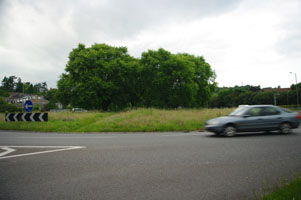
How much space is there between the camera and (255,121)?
10375mm

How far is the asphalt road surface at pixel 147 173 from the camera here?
142 inches

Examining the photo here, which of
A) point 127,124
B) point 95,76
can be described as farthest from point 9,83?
point 127,124

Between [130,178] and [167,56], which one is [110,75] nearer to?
[167,56]

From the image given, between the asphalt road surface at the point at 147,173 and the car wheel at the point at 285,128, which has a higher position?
the car wheel at the point at 285,128

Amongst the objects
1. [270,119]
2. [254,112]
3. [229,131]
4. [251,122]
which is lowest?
[229,131]

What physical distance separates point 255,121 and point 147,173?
26.2 feet

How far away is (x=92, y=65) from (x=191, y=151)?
3054 cm

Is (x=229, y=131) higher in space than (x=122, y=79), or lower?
lower

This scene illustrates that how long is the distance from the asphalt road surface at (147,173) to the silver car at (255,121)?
3.32 meters

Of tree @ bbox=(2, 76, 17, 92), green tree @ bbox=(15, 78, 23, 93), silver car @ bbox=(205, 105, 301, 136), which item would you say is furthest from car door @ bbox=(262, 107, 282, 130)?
tree @ bbox=(2, 76, 17, 92)

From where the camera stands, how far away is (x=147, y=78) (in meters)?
39.6

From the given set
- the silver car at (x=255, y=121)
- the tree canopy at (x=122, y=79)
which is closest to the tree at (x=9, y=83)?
the tree canopy at (x=122, y=79)

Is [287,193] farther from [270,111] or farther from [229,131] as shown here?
[270,111]

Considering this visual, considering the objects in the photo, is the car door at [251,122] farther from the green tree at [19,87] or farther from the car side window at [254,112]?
the green tree at [19,87]
